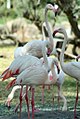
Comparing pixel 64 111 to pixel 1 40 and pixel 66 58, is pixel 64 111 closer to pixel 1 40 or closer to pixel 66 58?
pixel 66 58

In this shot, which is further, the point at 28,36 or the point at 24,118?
the point at 28,36

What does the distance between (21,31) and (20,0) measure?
15.9ft

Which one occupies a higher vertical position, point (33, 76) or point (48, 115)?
point (33, 76)

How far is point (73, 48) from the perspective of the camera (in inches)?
734

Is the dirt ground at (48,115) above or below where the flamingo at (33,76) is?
below

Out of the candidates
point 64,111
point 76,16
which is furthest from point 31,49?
point 76,16

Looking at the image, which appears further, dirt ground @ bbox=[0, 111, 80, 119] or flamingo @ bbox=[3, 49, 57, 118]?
dirt ground @ bbox=[0, 111, 80, 119]

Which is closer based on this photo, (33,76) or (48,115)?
(33,76)

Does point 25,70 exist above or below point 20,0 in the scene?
below

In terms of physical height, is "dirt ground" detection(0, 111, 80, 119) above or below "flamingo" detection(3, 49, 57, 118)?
below

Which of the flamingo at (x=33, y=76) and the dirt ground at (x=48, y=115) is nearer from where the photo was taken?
the flamingo at (x=33, y=76)

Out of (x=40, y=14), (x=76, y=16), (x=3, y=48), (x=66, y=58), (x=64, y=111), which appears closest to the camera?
(x=64, y=111)

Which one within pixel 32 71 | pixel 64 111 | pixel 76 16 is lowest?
pixel 64 111

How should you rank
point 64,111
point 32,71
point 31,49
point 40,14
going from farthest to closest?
1. point 40,14
2. point 31,49
3. point 64,111
4. point 32,71
